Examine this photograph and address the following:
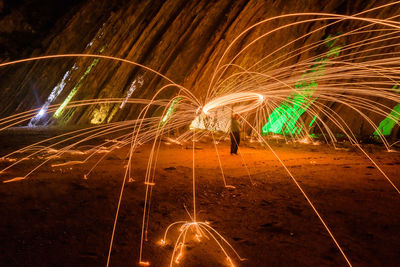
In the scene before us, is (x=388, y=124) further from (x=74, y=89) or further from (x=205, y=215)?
(x=74, y=89)

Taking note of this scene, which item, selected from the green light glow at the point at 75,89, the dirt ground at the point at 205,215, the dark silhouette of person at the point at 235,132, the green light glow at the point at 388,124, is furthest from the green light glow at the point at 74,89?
the green light glow at the point at 388,124

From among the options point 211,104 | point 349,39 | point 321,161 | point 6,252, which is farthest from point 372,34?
point 6,252

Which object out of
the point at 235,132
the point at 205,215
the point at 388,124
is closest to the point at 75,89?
the point at 235,132

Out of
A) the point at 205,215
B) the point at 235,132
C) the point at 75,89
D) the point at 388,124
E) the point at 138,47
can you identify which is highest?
the point at 138,47

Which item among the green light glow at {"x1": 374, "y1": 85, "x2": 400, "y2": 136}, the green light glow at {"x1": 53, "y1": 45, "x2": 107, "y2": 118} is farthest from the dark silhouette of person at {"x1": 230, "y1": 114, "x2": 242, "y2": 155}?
the green light glow at {"x1": 374, "y1": 85, "x2": 400, "y2": 136}

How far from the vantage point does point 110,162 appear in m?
7.68

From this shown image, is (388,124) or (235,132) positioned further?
(388,124)

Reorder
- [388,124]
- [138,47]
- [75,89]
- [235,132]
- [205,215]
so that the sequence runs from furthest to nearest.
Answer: [388,124] < [75,89] < [138,47] < [235,132] < [205,215]

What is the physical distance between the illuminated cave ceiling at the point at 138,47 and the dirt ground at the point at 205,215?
10498 mm

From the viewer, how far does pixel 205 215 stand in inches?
168

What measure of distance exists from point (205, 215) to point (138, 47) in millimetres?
14817

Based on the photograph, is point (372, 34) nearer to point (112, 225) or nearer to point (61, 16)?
point (112, 225)

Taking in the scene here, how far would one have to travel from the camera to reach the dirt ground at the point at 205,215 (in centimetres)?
305

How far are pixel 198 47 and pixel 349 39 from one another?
1118 cm
